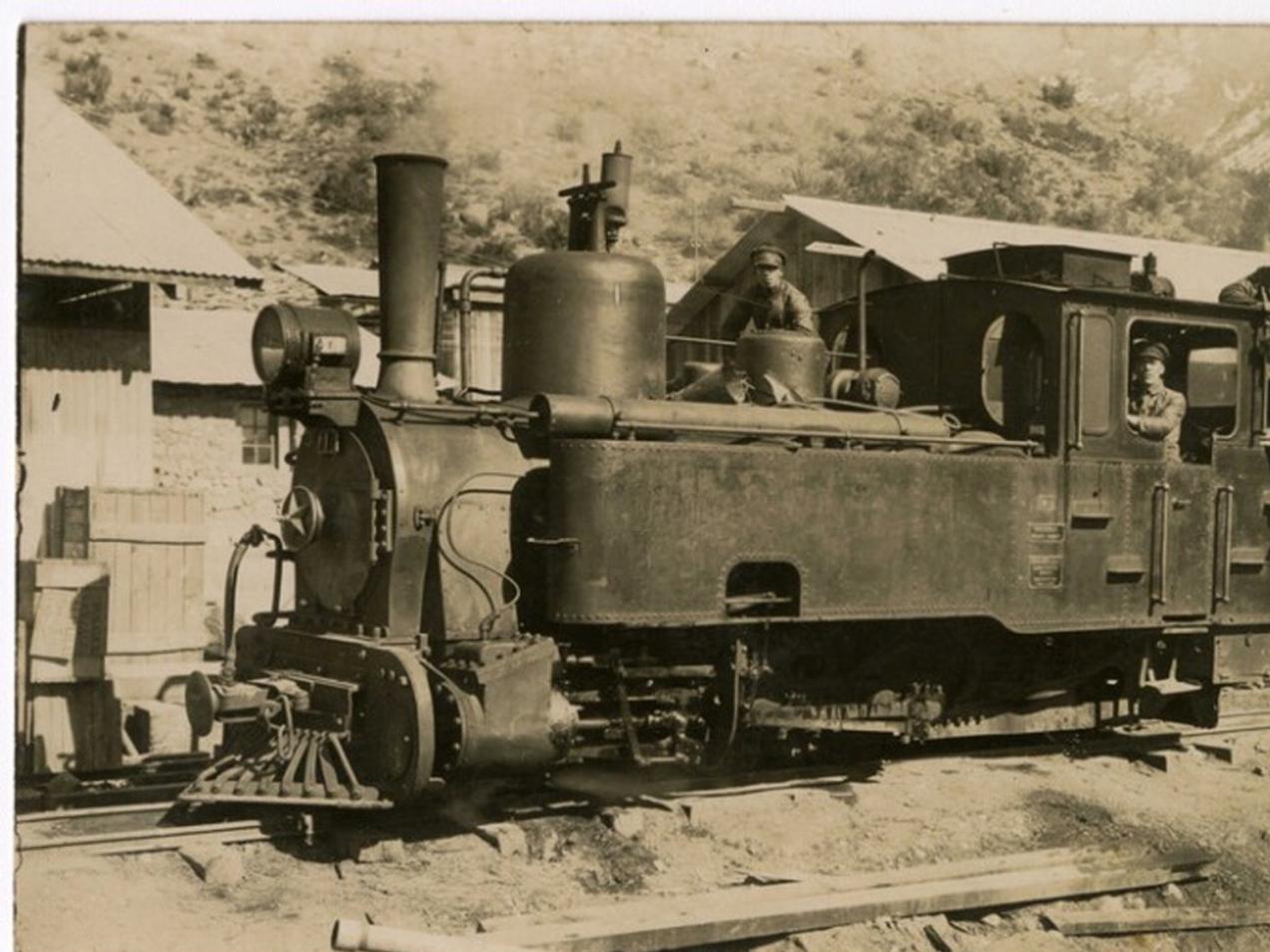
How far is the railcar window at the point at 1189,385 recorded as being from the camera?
850cm

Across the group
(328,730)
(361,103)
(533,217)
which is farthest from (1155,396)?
(361,103)

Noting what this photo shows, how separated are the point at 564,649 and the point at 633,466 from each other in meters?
1.01

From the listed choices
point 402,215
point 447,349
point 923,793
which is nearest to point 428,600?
point 402,215

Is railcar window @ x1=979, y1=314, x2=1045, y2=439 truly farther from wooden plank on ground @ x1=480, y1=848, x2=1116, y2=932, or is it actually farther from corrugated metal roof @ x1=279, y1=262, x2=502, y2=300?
corrugated metal roof @ x1=279, y1=262, x2=502, y2=300

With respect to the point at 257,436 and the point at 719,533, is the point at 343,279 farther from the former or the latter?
the point at 719,533

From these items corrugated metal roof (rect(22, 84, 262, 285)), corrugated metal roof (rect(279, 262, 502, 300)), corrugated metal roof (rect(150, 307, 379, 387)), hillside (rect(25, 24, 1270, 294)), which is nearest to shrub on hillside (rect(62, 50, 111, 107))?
hillside (rect(25, 24, 1270, 294))

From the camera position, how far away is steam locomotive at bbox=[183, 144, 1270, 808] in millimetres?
6570

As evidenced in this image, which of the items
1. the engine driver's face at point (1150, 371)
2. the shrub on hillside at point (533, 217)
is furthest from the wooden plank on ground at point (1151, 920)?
the shrub on hillside at point (533, 217)

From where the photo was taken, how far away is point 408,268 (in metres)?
6.83

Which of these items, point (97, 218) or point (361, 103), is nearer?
point (97, 218)

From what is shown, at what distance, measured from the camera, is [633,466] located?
6.65 metres

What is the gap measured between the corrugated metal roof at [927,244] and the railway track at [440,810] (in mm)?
8023

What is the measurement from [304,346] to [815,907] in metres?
3.45

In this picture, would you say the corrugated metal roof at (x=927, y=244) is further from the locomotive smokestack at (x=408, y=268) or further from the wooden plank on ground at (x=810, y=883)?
the wooden plank on ground at (x=810, y=883)
